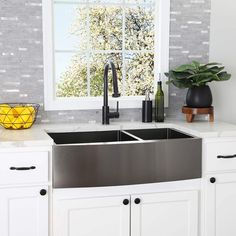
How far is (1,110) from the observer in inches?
121

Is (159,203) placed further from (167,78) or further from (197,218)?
(167,78)

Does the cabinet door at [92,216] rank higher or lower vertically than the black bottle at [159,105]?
lower

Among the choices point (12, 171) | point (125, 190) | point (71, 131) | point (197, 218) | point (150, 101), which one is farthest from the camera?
point (150, 101)

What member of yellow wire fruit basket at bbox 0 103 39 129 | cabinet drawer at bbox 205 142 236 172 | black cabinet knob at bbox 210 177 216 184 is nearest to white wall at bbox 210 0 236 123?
cabinet drawer at bbox 205 142 236 172

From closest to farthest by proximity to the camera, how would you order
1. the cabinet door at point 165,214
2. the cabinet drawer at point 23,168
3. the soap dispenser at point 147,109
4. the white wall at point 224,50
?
the cabinet drawer at point 23,168 < the cabinet door at point 165,214 < the soap dispenser at point 147,109 < the white wall at point 224,50

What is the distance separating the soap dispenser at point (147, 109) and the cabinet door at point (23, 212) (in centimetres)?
112

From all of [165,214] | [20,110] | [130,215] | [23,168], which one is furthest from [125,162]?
[20,110]

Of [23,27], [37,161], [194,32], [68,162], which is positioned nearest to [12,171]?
[37,161]

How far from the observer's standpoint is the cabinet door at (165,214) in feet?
9.15

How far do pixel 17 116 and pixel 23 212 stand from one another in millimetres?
724

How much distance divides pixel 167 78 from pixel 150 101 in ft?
0.98

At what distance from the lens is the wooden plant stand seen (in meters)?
3.37

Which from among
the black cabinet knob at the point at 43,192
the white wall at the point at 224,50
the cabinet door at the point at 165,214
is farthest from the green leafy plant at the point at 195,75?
the black cabinet knob at the point at 43,192

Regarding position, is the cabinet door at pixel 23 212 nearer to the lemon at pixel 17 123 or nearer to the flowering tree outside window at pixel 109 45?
the lemon at pixel 17 123
